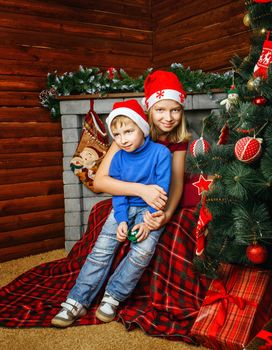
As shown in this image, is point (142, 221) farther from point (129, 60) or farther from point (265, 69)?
point (129, 60)

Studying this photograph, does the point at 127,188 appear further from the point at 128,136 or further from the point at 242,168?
the point at 242,168

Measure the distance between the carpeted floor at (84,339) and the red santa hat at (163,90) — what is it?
1130 mm

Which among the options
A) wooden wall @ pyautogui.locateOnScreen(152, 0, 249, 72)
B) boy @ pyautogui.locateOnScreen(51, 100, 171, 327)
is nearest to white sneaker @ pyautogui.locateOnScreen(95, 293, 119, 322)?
boy @ pyautogui.locateOnScreen(51, 100, 171, 327)

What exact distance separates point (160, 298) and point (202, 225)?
474mm

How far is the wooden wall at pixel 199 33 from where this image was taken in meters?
3.23

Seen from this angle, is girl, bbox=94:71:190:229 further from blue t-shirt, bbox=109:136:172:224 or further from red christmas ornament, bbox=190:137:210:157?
red christmas ornament, bbox=190:137:210:157

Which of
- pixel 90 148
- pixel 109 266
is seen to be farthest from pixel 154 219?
pixel 90 148

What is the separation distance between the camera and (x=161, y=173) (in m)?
1.92

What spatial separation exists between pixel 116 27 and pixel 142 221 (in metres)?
2.33

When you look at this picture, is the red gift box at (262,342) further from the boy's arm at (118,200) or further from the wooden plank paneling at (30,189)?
the wooden plank paneling at (30,189)

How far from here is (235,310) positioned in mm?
1607

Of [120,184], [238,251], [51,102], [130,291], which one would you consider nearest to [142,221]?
[120,184]

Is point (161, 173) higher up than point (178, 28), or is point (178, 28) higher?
point (178, 28)

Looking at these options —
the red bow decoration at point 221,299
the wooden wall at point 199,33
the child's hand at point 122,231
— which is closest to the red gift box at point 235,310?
the red bow decoration at point 221,299
